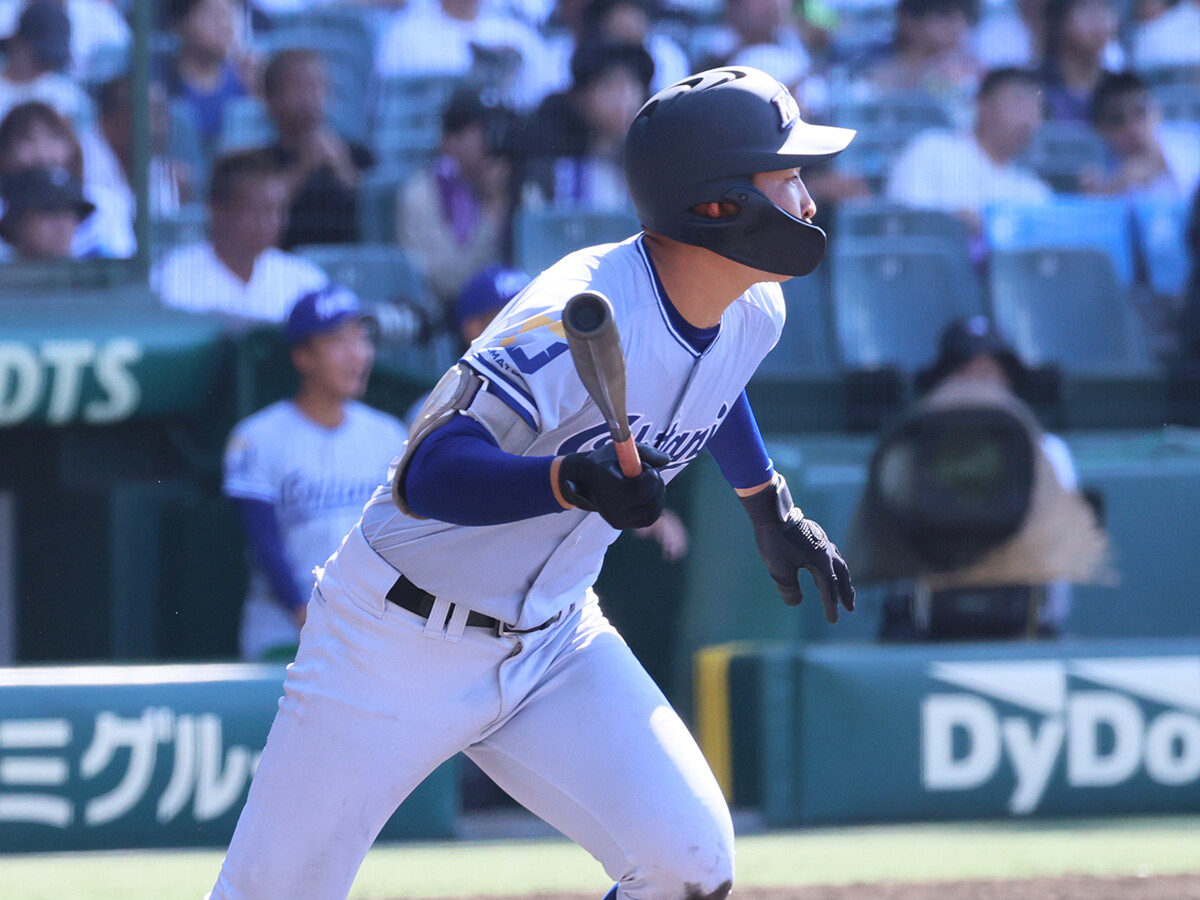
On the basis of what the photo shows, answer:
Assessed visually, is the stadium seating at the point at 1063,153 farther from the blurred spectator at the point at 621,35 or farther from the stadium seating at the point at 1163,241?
the blurred spectator at the point at 621,35

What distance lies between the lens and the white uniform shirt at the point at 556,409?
2.25 meters

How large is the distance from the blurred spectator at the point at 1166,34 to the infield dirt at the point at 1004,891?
4217 millimetres

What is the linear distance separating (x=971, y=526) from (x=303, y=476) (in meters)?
2.15

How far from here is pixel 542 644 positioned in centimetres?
259

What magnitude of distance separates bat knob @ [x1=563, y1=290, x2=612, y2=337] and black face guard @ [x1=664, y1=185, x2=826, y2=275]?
443 mm

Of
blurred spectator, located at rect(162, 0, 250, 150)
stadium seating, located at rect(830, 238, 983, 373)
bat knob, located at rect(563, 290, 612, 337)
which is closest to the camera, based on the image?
bat knob, located at rect(563, 290, 612, 337)

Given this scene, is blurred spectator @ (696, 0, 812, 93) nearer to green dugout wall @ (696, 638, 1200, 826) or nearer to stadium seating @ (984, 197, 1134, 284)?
stadium seating @ (984, 197, 1134, 284)

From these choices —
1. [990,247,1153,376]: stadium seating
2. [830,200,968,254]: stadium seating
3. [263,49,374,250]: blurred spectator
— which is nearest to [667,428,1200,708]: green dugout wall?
[990,247,1153,376]: stadium seating

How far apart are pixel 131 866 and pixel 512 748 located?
234 cm

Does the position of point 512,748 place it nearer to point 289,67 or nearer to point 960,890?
point 960,890

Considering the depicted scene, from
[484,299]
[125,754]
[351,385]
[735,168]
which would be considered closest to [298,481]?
[351,385]

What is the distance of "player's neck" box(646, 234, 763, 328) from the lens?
2459mm

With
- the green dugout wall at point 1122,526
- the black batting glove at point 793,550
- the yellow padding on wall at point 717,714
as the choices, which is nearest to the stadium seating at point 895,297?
the green dugout wall at point 1122,526

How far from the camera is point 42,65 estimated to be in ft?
17.5
